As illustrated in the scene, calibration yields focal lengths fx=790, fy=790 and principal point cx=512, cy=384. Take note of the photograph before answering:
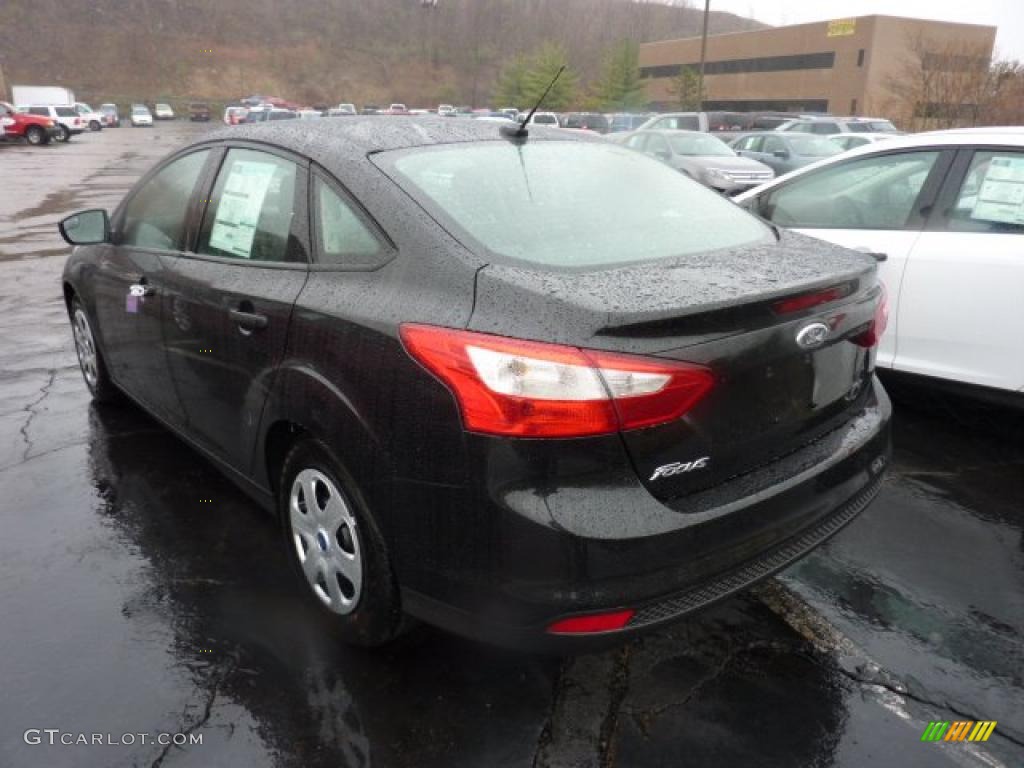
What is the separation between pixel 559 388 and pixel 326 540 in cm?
107

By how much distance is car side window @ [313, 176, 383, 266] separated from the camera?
233 cm

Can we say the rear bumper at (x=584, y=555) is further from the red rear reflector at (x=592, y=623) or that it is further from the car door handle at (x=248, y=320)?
the car door handle at (x=248, y=320)

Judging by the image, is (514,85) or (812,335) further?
(514,85)

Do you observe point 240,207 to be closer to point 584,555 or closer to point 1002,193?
point 584,555

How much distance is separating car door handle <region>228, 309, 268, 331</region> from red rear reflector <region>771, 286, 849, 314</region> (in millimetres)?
1597

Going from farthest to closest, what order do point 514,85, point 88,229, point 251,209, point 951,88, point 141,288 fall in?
point 514,85 → point 951,88 → point 88,229 → point 141,288 → point 251,209

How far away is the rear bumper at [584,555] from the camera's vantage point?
1.86 meters

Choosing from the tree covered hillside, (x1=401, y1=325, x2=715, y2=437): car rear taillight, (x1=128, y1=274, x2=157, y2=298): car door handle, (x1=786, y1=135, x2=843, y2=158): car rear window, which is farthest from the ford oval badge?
the tree covered hillside

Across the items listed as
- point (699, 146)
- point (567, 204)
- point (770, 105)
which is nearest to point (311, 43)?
point (770, 105)

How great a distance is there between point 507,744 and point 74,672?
140cm

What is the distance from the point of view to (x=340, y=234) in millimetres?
2449

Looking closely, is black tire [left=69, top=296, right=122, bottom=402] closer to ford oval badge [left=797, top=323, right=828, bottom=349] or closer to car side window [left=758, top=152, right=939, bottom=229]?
ford oval badge [left=797, top=323, right=828, bottom=349]

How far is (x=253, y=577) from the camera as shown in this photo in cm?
301

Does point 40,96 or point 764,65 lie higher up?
point 764,65
